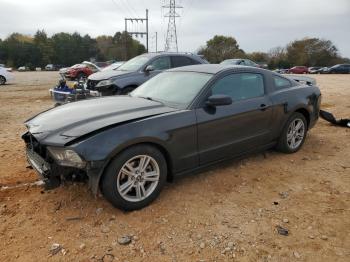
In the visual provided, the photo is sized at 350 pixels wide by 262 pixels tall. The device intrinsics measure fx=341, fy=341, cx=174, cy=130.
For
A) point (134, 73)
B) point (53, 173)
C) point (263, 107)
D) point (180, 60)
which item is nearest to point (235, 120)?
point (263, 107)

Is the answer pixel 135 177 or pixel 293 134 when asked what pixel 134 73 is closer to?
pixel 293 134

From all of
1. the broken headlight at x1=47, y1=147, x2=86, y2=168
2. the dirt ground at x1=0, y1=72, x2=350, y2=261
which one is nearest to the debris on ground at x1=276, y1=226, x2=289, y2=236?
the dirt ground at x1=0, y1=72, x2=350, y2=261

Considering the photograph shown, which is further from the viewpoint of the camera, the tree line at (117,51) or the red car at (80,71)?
the tree line at (117,51)

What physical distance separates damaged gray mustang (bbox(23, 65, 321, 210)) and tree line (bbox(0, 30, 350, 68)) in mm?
57559

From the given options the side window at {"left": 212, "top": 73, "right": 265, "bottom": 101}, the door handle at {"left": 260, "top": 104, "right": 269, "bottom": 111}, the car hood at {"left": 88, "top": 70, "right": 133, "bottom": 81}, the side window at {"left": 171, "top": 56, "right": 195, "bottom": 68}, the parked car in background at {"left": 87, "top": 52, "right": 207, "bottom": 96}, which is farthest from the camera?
the side window at {"left": 171, "top": 56, "right": 195, "bottom": 68}

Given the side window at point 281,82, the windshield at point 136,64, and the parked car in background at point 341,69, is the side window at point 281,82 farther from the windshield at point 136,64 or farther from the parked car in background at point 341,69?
the parked car in background at point 341,69

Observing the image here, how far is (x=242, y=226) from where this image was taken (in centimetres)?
337

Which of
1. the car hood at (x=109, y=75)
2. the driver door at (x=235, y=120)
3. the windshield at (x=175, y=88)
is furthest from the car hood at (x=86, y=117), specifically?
the car hood at (x=109, y=75)

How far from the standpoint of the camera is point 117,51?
86562 millimetres

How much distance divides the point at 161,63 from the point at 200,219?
655cm

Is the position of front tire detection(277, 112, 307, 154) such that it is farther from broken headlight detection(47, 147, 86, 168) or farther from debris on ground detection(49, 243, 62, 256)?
debris on ground detection(49, 243, 62, 256)

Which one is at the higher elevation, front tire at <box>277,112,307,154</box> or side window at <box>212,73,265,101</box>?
side window at <box>212,73,265,101</box>

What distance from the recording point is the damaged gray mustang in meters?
3.32

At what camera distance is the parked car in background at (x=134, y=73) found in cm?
873
